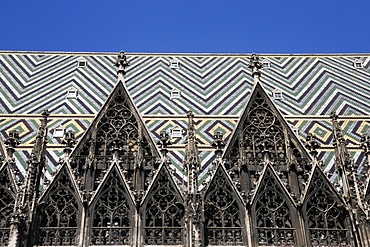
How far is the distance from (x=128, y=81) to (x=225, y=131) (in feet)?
17.1

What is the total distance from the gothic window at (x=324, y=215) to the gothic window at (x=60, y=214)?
4.72m

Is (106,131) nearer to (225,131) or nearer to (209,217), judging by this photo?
(209,217)

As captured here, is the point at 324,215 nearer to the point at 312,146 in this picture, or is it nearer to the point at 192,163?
the point at 312,146

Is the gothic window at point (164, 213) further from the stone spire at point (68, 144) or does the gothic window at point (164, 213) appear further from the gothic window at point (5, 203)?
the gothic window at point (5, 203)

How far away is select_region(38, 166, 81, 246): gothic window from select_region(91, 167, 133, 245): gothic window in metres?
0.41

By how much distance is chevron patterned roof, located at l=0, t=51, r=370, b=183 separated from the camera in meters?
18.2

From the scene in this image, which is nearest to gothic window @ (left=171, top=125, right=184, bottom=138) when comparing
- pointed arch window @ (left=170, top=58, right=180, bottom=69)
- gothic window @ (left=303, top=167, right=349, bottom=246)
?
gothic window @ (left=303, top=167, right=349, bottom=246)

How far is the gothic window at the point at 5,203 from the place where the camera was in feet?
39.7

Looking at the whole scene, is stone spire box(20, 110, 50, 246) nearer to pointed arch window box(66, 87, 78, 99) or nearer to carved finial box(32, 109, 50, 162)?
carved finial box(32, 109, 50, 162)

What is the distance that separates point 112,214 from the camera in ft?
41.0

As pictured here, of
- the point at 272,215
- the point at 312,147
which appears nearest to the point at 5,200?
the point at 272,215

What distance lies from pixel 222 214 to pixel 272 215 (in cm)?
103

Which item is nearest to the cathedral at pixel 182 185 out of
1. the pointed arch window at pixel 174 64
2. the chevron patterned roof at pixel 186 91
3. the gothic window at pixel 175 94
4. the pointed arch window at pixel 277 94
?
the chevron patterned roof at pixel 186 91

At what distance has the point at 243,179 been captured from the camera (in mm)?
13227
